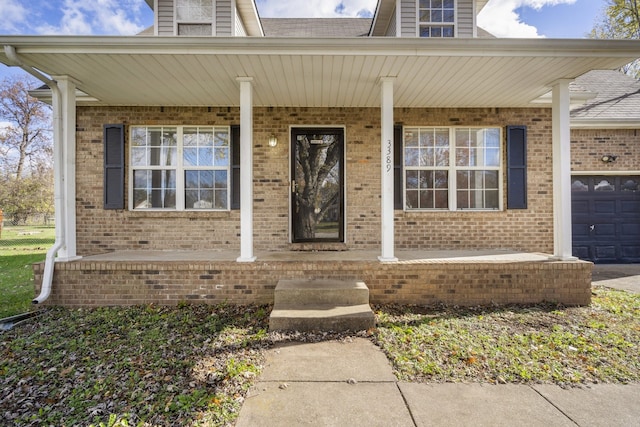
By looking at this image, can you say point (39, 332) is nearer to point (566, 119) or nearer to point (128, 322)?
point (128, 322)

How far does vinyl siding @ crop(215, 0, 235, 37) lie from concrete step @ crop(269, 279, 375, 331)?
445 centimetres

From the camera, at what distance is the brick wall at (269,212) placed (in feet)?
18.0

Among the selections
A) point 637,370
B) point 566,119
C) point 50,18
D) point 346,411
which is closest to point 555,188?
point 566,119

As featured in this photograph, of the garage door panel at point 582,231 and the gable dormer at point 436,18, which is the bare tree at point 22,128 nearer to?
the gable dormer at point 436,18

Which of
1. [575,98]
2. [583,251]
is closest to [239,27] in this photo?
[575,98]

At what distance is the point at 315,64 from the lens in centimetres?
386

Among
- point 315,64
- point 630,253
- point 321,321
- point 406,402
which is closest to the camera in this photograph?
point 406,402

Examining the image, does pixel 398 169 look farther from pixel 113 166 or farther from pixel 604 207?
pixel 113 166

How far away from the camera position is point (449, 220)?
558 cm

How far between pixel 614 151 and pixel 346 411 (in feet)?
25.2

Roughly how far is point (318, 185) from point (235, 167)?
1468mm

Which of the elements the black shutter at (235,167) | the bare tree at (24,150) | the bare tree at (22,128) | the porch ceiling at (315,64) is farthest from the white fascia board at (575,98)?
the bare tree at (22,128)

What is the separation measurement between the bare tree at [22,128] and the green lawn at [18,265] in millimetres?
4375

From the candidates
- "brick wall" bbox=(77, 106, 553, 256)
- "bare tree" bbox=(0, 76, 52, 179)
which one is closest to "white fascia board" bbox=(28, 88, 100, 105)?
"brick wall" bbox=(77, 106, 553, 256)
